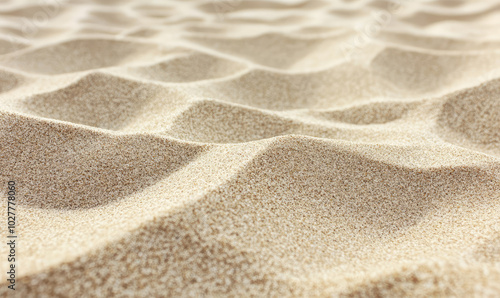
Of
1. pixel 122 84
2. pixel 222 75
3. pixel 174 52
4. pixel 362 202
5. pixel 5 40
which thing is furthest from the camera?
pixel 5 40

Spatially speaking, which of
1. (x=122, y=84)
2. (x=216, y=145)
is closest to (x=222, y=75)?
(x=122, y=84)

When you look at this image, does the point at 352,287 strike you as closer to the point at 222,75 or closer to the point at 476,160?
the point at 476,160

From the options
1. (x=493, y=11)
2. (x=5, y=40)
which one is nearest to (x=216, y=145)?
(x=5, y=40)

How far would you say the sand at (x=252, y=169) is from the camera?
0.58 metres

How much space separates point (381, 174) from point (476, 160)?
27 centimetres

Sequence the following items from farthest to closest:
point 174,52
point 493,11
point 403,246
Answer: point 493,11, point 174,52, point 403,246

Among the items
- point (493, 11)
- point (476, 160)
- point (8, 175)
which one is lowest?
point (8, 175)

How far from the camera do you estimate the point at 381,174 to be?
875 mm

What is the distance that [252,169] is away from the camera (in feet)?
2.64

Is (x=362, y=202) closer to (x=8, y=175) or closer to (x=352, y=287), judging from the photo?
(x=352, y=287)

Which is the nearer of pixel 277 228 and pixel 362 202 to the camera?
pixel 277 228

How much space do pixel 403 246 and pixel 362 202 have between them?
145 millimetres

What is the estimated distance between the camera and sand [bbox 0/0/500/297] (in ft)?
1.90

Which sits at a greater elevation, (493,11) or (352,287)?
(493,11)
